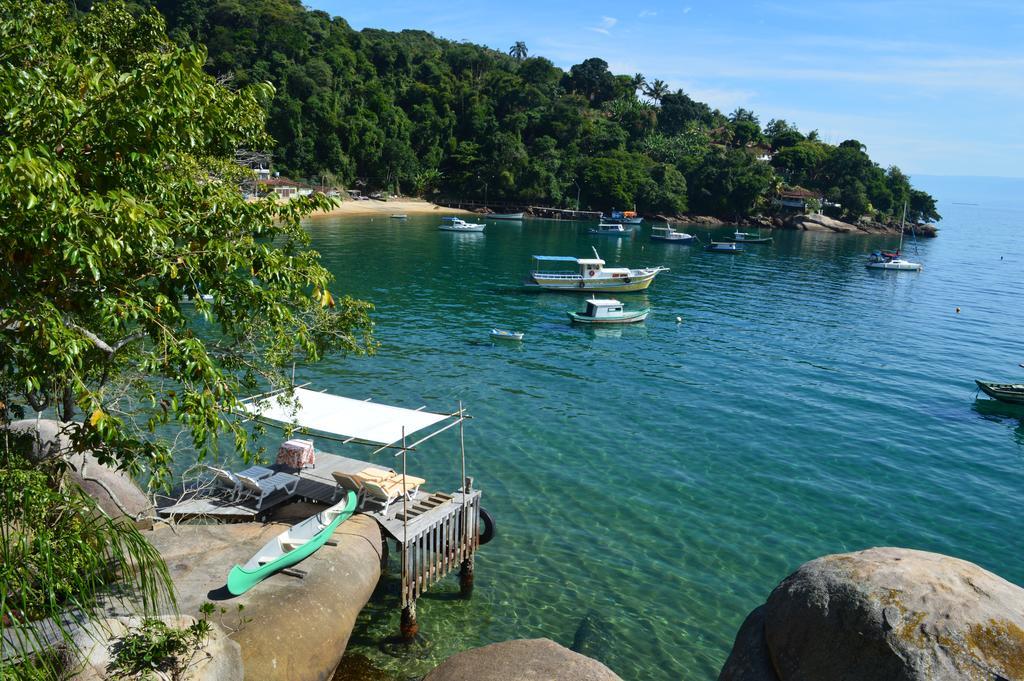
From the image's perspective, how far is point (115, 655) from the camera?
27.4 feet

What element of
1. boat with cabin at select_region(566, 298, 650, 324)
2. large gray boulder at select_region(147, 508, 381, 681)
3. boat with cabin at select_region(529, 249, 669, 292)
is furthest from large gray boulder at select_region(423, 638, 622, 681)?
boat with cabin at select_region(529, 249, 669, 292)

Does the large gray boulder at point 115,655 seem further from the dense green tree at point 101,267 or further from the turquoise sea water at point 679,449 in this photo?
the turquoise sea water at point 679,449

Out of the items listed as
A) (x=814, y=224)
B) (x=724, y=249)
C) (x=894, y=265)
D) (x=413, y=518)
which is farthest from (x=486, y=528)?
(x=814, y=224)

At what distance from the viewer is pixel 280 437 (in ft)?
82.2

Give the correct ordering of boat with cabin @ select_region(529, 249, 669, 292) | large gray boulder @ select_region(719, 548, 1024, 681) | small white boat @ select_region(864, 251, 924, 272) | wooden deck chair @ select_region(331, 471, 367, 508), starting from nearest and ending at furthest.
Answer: large gray boulder @ select_region(719, 548, 1024, 681), wooden deck chair @ select_region(331, 471, 367, 508), boat with cabin @ select_region(529, 249, 669, 292), small white boat @ select_region(864, 251, 924, 272)

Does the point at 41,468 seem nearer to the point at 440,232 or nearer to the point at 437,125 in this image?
the point at 440,232

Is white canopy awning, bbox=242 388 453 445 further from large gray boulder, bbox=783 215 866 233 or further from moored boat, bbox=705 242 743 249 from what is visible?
large gray boulder, bbox=783 215 866 233

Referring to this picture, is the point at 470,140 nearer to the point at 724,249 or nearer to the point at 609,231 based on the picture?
the point at 609,231

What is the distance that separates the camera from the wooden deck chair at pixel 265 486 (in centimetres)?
1667

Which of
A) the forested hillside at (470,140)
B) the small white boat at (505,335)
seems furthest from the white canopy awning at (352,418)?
the forested hillside at (470,140)

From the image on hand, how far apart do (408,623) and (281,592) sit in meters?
3.39

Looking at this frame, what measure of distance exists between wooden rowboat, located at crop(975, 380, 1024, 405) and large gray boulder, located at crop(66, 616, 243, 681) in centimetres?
3655

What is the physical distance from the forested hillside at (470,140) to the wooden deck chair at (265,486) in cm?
11396

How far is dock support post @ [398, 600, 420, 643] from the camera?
14797 millimetres
